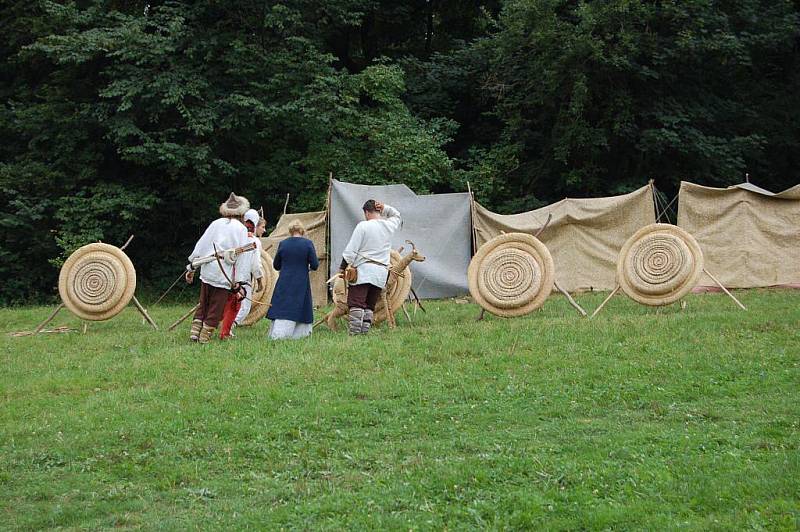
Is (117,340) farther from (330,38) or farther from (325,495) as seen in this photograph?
(330,38)

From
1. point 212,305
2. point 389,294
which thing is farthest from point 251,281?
point 389,294

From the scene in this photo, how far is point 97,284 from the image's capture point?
13188 mm

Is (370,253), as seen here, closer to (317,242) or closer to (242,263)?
(242,263)

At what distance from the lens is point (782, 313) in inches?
464

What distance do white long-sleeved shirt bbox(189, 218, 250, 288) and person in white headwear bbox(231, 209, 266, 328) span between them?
147 millimetres

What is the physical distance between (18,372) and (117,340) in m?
2.14

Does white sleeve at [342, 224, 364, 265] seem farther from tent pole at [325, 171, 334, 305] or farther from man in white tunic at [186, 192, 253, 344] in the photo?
tent pole at [325, 171, 334, 305]

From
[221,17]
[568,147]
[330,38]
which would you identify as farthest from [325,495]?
[330,38]

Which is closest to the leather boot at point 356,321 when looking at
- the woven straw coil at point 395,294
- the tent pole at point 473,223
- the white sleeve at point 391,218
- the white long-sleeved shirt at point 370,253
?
the white long-sleeved shirt at point 370,253

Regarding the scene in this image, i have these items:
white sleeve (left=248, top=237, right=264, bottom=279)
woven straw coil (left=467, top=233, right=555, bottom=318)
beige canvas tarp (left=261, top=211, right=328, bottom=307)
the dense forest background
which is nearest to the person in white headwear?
white sleeve (left=248, top=237, right=264, bottom=279)

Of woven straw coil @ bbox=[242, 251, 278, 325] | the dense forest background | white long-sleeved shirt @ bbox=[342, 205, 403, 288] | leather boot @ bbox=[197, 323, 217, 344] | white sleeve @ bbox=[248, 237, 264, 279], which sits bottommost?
leather boot @ bbox=[197, 323, 217, 344]

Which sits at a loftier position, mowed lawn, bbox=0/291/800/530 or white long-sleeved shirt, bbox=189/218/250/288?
white long-sleeved shirt, bbox=189/218/250/288

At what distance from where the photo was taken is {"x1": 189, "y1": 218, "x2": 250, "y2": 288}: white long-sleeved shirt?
11.7 m

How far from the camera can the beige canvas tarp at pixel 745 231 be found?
16.7 meters
